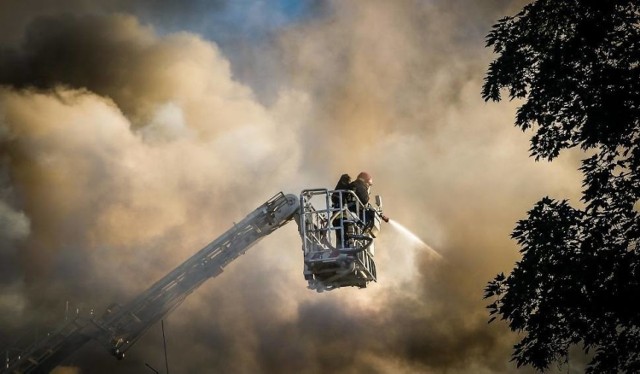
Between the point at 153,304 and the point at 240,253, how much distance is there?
8.11ft

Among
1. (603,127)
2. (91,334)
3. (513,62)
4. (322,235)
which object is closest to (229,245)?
(322,235)

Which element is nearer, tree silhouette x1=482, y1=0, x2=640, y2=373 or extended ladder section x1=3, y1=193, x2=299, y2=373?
tree silhouette x1=482, y1=0, x2=640, y2=373

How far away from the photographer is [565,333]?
49.7 ft

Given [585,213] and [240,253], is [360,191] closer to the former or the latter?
[240,253]

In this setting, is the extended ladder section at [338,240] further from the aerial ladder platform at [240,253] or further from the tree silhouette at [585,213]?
the tree silhouette at [585,213]

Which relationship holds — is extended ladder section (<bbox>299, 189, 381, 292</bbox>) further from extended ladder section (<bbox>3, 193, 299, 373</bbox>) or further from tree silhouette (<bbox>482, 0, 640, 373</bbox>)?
tree silhouette (<bbox>482, 0, 640, 373</bbox>)

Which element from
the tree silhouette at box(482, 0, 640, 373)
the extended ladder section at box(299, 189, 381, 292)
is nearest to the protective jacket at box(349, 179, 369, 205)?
the extended ladder section at box(299, 189, 381, 292)

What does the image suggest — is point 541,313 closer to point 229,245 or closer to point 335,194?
point 335,194

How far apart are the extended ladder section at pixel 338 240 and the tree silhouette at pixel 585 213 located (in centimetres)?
444

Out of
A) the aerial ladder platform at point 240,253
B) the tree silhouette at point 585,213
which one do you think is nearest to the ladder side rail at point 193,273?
the aerial ladder platform at point 240,253

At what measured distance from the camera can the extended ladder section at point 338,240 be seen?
1914cm

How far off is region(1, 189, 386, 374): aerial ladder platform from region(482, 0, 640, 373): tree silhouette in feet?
15.3

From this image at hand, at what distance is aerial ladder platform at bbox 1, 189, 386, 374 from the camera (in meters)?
19.4

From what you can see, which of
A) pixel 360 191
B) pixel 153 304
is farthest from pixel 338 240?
pixel 153 304
